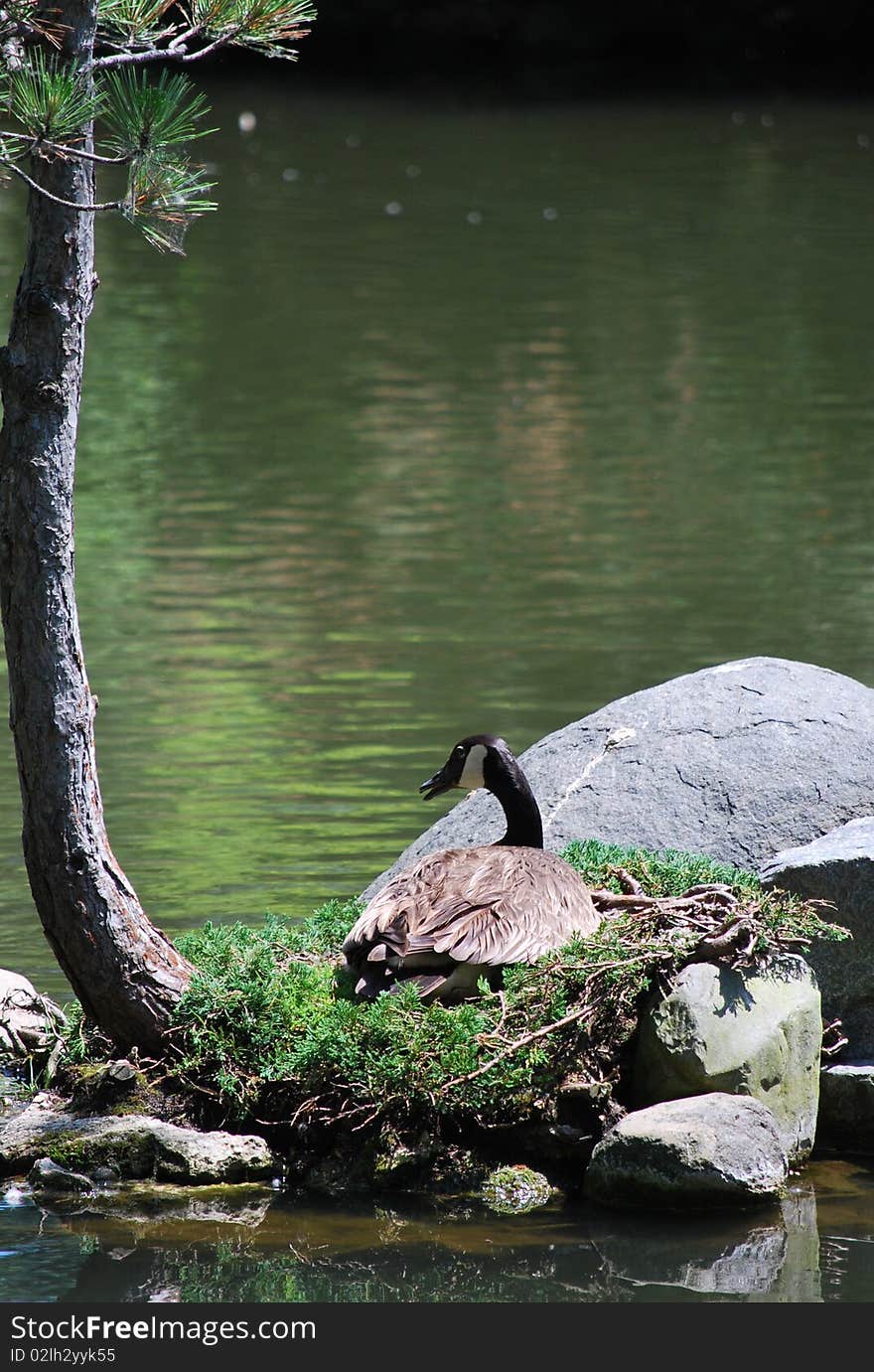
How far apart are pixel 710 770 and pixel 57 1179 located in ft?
10.8

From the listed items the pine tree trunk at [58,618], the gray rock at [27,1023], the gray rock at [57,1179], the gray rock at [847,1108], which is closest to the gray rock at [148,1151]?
the gray rock at [57,1179]

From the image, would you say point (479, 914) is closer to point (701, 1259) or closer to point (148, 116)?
point (701, 1259)

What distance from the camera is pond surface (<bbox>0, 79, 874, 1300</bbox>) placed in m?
10.4

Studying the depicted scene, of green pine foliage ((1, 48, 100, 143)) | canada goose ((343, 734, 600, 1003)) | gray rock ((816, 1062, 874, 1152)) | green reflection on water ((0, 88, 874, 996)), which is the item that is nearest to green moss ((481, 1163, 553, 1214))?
canada goose ((343, 734, 600, 1003))

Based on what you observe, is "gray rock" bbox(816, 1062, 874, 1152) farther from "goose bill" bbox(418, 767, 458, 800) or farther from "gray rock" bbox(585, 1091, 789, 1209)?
"goose bill" bbox(418, 767, 458, 800)

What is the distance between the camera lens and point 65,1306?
18.7 ft

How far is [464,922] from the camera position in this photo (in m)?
6.74

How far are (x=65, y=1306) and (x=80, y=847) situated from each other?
1522 mm

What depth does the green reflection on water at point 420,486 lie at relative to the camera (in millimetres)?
11164

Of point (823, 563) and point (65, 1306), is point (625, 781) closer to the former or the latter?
point (65, 1306)

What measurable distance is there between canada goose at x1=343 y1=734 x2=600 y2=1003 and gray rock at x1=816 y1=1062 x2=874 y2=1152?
42.0 inches

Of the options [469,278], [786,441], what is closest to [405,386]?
[786,441]

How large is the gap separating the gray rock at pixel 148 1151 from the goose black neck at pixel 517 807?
1.69m

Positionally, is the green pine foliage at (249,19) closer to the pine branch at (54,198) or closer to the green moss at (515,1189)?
the pine branch at (54,198)
